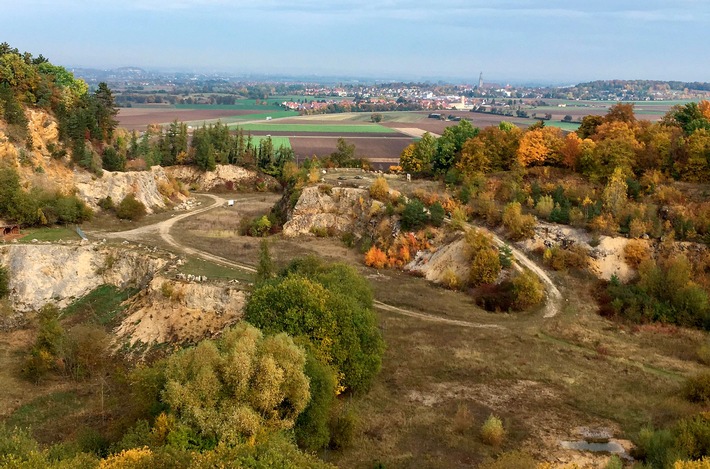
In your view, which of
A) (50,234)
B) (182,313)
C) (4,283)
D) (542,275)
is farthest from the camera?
(50,234)

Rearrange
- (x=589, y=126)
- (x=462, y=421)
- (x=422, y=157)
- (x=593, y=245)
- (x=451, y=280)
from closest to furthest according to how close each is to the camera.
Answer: (x=462, y=421)
(x=451, y=280)
(x=593, y=245)
(x=589, y=126)
(x=422, y=157)

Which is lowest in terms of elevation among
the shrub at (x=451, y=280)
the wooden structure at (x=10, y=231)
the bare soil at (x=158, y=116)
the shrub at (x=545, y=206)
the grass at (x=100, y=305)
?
the grass at (x=100, y=305)

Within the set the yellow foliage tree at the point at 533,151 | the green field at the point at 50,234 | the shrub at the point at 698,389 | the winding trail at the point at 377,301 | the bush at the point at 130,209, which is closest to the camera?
the shrub at the point at 698,389

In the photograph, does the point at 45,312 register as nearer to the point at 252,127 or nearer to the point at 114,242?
the point at 114,242

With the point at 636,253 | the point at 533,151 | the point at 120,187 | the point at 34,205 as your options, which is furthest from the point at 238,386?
the point at 120,187

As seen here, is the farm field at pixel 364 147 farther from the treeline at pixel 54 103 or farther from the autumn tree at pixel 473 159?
the treeline at pixel 54 103

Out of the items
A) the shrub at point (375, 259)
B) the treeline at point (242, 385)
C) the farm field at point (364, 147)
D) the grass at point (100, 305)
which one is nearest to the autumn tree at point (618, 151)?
the shrub at point (375, 259)

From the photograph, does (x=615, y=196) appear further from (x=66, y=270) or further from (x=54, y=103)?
(x=54, y=103)
